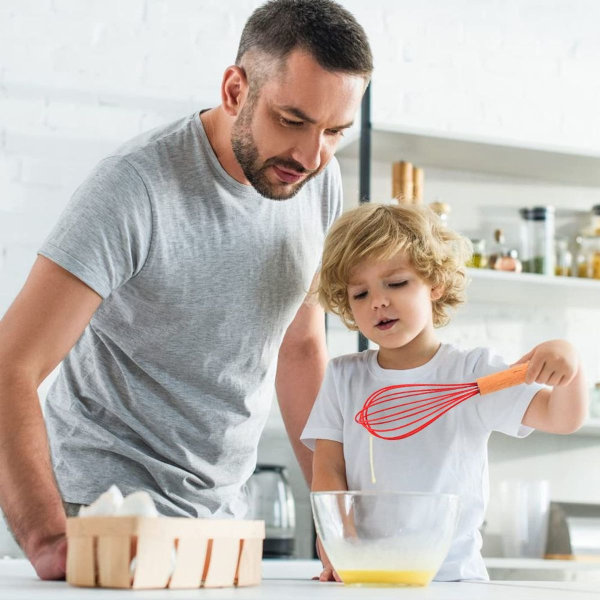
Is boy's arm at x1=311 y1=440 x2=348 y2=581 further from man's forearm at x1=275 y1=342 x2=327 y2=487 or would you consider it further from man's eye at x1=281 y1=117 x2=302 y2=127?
man's eye at x1=281 y1=117 x2=302 y2=127

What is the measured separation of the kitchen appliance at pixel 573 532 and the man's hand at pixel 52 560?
231cm

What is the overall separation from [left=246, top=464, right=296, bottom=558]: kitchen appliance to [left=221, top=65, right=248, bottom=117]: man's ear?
4.91ft

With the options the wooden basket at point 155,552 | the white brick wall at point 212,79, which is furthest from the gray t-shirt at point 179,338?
the white brick wall at point 212,79

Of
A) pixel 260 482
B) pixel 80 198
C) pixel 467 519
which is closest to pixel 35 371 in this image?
pixel 80 198

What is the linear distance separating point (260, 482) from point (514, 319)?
3.75 feet

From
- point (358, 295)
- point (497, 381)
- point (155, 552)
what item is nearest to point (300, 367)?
point (358, 295)

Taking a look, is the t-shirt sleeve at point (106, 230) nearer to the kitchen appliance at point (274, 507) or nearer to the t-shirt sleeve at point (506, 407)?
the t-shirt sleeve at point (506, 407)

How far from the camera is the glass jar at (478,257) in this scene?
10.1 feet

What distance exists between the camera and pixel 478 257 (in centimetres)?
310

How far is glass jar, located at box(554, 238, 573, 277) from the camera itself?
3.23 meters

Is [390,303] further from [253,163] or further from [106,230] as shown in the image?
[106,230]

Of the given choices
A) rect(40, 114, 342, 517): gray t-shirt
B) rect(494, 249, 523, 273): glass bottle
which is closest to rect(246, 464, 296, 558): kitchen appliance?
rect(494, 249, 523, 273): glass bottle

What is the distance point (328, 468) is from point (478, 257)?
183 cm

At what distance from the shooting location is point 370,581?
35.2 inches
